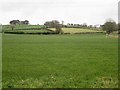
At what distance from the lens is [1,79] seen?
15.9 meters

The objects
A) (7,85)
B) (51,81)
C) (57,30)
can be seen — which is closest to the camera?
(7,85)

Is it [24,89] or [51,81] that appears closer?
[24,89]

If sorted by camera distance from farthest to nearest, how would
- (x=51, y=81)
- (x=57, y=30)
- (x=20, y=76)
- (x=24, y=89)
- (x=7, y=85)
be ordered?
(x=57, y=30) → (x=20, y=76) → (x=51, y=81) → (x=7, y=85) → (x=24, y=89)

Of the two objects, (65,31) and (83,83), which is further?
(65,31)

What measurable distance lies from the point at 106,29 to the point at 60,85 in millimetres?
144246

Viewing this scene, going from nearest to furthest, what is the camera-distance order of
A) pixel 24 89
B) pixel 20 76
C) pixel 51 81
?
1. pixel 24 89
2. pixel 51 81
3. pixel 20 76

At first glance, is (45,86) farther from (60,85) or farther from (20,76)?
(20,76)

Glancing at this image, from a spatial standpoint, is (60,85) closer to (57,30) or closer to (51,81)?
(51,81)

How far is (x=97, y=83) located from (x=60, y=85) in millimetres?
2081

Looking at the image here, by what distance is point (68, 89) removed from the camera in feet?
42.4

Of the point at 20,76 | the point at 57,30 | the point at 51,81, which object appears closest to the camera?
the point at 51,81

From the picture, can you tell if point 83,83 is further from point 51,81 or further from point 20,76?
point 20,76

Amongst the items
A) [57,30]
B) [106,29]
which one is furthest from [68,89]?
[106,29]

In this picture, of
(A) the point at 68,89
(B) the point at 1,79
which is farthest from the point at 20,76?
(A) the point at 68,89
